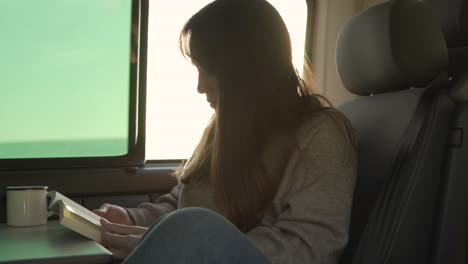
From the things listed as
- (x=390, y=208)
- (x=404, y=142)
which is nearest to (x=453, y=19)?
(x=404, y=142)

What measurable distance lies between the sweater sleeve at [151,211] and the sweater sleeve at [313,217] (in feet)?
1.49

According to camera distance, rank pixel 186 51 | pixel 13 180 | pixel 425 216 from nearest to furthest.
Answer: pixel 425 216
pixel 186 51
pixel 13 180

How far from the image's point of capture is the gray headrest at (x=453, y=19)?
1162 millimetres

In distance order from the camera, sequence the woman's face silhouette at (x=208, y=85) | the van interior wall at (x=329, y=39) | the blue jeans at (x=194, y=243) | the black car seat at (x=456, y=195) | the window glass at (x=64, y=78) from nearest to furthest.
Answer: the blue jeans at (x=194, y=243) < the black car seat at (x=456, y=195) < the woman's face silhouette at (x=208, y=85) < the window glass at (x=64, y=78) < the van interior wall at (x=329, y=39)

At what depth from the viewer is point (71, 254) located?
3.23 feet

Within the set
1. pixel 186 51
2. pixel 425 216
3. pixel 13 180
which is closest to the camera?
pixel 425 216

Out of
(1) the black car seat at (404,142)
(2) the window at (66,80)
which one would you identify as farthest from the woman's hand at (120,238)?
(2) the window at (66,80)

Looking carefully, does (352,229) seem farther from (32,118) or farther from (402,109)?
(32,118)

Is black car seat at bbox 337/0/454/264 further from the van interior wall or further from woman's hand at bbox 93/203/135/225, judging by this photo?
the van interior wall

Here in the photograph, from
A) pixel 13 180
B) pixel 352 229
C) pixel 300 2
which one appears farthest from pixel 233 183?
pixel 300 2

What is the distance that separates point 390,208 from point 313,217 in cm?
19

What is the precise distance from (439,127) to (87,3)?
1.19 metres

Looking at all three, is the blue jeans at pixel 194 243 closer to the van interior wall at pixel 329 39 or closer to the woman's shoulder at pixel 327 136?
the woman's shoulder at pixel 327 136

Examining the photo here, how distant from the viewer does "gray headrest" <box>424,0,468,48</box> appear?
1.16 m
